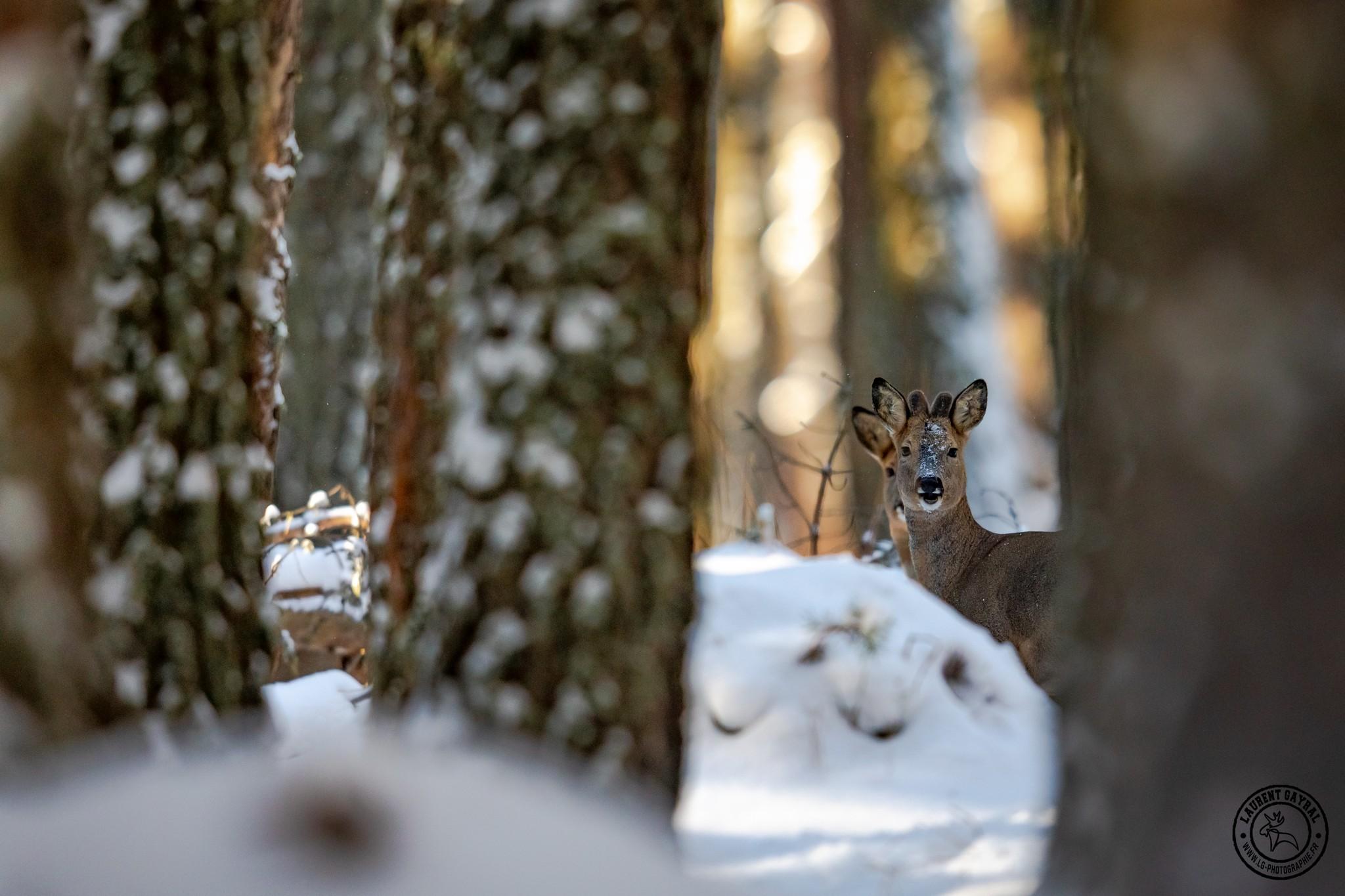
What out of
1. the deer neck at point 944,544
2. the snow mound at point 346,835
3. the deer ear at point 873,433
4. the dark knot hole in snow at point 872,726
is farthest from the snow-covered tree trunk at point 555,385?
the deer neck at point 944,544

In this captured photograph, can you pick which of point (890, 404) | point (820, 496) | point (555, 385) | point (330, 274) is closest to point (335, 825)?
point (555, 385)

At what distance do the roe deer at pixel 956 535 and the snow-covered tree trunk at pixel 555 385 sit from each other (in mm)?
2418

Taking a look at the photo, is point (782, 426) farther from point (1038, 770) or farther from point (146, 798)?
point (146, 798)

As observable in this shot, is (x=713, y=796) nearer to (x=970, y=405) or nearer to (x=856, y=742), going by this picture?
(x=856, y=742)

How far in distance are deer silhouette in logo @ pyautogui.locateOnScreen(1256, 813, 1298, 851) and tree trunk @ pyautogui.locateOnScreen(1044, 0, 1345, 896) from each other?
4 cm

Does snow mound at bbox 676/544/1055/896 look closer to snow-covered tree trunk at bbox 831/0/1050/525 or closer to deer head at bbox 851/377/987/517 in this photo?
deer head at bbox 851/377/987/517

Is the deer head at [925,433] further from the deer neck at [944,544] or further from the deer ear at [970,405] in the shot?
the deer neck at [944,544]

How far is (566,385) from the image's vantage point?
9.09 ft

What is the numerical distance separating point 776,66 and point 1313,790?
20939mm

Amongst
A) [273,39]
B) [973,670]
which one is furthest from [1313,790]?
[273,39]

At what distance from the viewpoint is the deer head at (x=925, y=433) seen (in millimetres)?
5121

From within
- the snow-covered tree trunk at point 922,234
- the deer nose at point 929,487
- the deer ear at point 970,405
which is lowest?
the deer nose at point 929,487

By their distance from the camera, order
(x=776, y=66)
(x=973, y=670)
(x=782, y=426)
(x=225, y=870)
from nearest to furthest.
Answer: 1. (x=225, y=870)
2. (x=973, y=670)
3. (x=782, y=426)
4. (x=776, y=66)

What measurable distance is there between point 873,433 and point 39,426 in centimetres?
340
